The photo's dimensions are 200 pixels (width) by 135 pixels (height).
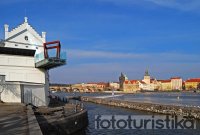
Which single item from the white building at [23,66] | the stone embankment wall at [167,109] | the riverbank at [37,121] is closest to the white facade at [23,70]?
the white building at [23,66]

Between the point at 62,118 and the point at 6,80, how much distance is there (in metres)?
11.8

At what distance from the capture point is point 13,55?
1471 inches

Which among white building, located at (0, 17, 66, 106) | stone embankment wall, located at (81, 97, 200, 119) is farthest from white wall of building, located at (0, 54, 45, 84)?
stone embankment wall, located at (81, 97, 200, 119)

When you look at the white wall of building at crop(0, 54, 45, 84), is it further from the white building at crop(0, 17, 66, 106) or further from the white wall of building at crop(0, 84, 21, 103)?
the white wall of building at crop(0, 84, 21, 103)

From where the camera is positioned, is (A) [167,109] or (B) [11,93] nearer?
(B) [11,93]

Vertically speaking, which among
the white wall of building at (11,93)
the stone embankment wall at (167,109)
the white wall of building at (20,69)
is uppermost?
the white wall of building at (20,69)

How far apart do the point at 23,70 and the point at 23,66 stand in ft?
1.47

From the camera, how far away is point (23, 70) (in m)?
37.8

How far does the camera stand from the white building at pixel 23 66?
3453 cm

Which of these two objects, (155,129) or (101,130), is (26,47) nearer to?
(101,130)

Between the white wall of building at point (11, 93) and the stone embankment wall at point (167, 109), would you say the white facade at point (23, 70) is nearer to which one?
the white wall of building at point (11, 93)

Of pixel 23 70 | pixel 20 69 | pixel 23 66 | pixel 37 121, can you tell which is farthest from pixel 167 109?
pixel 37 121

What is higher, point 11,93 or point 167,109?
point 11,93

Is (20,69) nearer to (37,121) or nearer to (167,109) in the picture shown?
(37,121)
